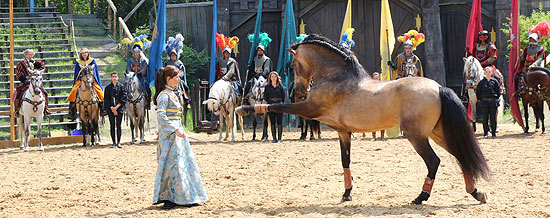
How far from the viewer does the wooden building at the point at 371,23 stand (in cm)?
1995

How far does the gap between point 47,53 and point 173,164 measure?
1674 cm

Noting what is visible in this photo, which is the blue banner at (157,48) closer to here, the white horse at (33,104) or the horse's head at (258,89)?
the horse's head at (258,89)

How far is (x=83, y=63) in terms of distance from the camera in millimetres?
16031

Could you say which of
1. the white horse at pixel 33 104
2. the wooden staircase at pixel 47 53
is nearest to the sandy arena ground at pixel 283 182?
the white horse at pixel 33 104

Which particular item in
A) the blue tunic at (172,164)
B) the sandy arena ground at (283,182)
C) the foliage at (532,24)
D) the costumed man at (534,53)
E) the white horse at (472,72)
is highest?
the foliage at (532,24)

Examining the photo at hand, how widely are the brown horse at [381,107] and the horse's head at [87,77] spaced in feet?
28.0

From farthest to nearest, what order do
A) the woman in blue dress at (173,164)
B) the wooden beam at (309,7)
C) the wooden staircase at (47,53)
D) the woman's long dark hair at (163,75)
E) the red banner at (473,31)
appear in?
the wooden beam at (309,7) < the wooden staircase at (47,53) < the red banner at (473,31) < the woman's long dark hair at (163,75) < the woman in blue dress at (173,164)

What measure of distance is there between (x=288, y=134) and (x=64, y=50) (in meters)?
9.31

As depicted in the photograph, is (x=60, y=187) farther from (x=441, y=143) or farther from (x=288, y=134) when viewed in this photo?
(x=288, y=134)

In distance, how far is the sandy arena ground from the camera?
25.1 feet

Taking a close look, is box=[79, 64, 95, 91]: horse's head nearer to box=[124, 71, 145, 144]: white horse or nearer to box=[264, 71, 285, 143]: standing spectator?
box=[124, 71, 145, 144]: white horse

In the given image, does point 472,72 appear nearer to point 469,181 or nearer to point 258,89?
point 258,89

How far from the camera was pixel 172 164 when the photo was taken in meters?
7.73

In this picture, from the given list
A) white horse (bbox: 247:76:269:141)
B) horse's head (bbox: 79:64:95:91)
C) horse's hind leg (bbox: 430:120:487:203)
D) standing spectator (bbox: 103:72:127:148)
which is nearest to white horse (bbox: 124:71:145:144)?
standing spectator (bbox: 103:72:127:148)
